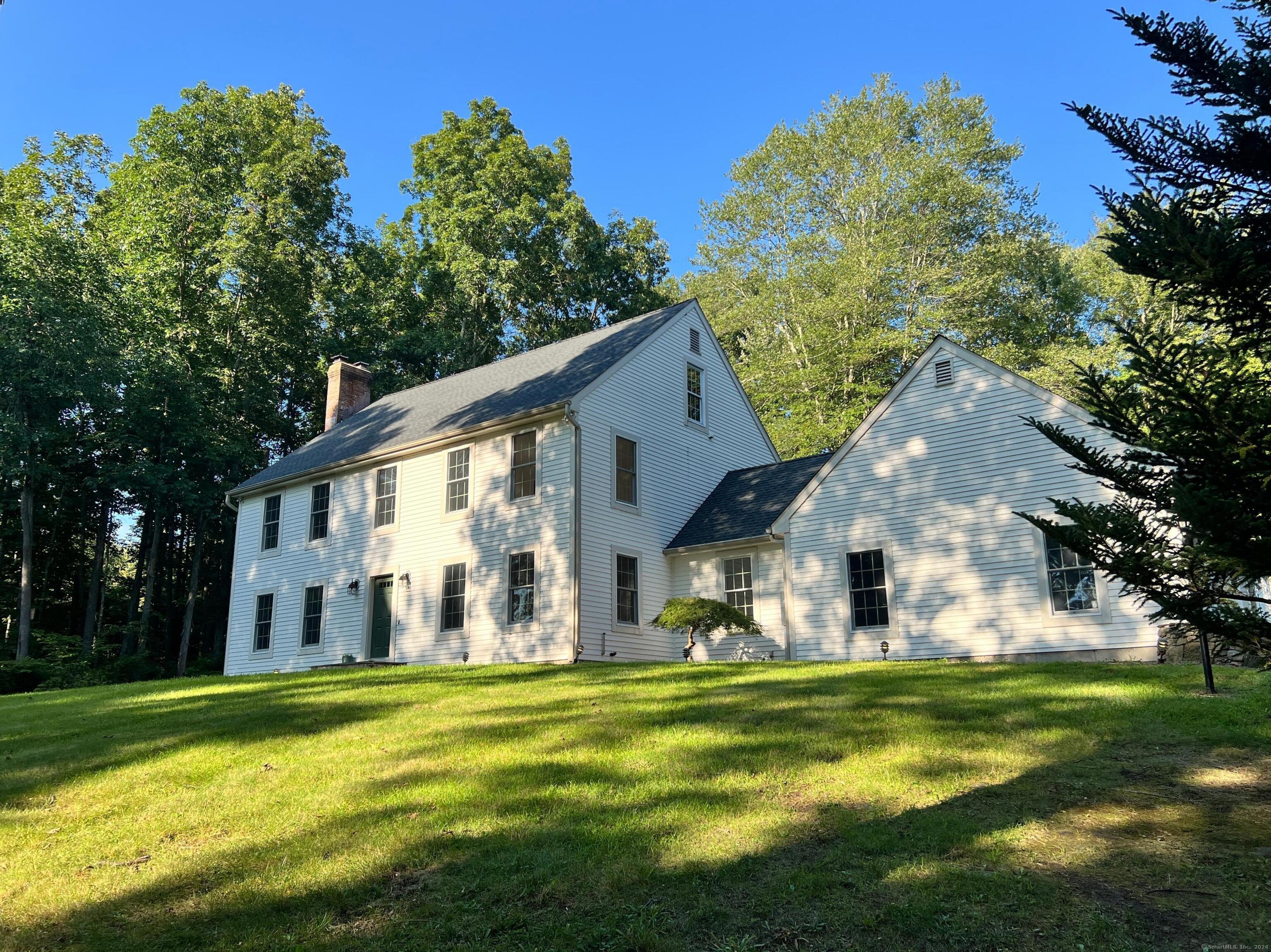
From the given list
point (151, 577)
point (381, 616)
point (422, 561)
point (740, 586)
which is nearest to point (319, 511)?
point (381, 616)

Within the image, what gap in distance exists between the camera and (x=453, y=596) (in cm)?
2005

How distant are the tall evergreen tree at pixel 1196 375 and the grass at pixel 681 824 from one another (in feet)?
6.45

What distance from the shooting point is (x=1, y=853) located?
672 centimetres

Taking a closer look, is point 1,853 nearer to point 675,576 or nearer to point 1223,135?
point 1223,135

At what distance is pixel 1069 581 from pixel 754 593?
636cm

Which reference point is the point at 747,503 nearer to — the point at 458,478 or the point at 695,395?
the point at 695,395

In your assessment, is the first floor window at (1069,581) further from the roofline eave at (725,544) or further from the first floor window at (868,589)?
the roofline eave at (725,544)

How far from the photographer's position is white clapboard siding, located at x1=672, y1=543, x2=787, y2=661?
18.2 meters

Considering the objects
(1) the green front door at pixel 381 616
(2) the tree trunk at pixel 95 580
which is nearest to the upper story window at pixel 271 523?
(1) the green front door at pixel 381 616

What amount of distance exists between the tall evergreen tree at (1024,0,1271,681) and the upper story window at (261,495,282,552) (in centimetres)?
2380

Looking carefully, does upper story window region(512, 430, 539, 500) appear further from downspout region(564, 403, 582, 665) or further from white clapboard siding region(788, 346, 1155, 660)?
white clapboard siding region(788, 346, 1155, 660)

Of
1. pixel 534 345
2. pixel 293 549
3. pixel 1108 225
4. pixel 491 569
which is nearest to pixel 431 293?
pixel 534 345

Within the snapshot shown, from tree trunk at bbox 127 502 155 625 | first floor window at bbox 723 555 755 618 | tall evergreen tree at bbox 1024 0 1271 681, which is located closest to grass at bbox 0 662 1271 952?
tall evergreen tree at bbox 1024 0 1271 681

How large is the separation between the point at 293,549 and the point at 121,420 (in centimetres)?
1063
